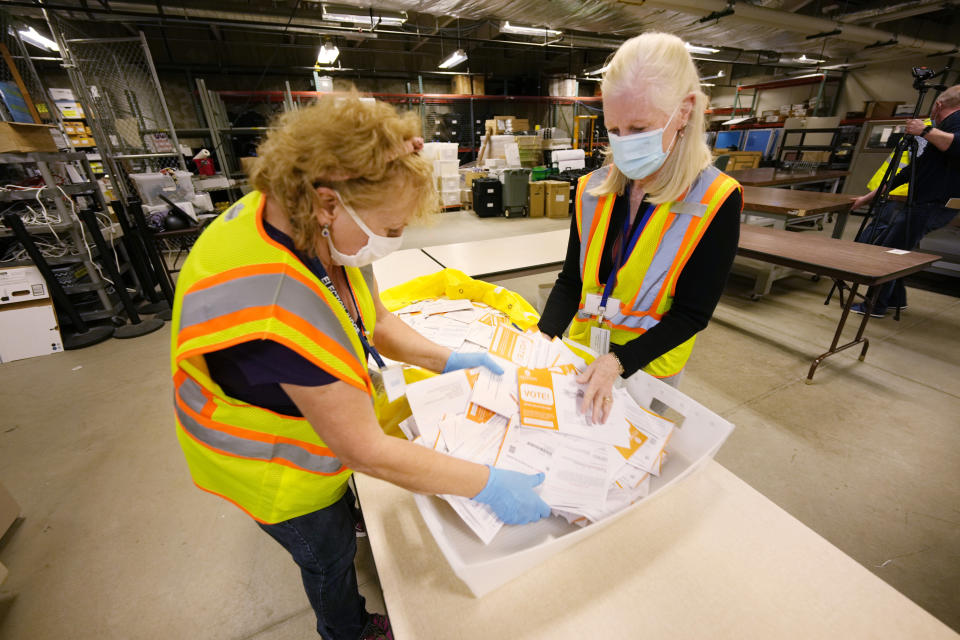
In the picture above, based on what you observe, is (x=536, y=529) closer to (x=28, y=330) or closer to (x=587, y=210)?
(x=587, y=210)

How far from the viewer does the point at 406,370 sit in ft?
3.80

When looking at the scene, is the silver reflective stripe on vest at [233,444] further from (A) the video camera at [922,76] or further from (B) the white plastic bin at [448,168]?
(B) the white plastic bin at [448,168]

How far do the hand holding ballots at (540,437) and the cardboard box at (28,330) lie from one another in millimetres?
4264

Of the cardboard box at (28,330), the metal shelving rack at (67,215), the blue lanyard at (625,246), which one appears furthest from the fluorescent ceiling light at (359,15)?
the blue lanyard at (625,246)

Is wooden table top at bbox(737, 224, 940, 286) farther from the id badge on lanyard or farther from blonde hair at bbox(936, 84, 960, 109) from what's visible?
the id badge on lanyard

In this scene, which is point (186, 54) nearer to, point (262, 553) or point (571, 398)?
point (262, 553)

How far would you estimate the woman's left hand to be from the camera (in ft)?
2.80

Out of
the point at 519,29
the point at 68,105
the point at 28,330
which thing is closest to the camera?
the point at 28,330

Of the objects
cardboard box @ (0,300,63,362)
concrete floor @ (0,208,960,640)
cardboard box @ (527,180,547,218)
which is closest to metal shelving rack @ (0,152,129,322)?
cardboard box @ (0,300,63,362)

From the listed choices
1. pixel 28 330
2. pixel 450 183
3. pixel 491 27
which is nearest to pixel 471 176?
pixel 450 183

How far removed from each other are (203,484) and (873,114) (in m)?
12.3

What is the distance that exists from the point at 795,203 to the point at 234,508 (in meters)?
5.15

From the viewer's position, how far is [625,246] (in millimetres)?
1139

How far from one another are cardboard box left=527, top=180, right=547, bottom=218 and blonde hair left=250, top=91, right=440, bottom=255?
23.1 ft
